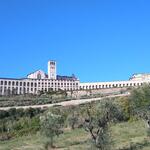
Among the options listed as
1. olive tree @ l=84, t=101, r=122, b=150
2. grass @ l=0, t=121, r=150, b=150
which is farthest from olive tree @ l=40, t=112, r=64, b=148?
olive tree @ l=84, t=101, r=122, b=150

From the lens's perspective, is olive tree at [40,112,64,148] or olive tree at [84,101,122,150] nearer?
olive tree at [84,101,122,150]

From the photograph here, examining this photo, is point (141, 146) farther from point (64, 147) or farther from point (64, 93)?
point (64, 93)

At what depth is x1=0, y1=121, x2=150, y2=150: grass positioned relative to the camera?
4938cm

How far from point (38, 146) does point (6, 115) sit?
128 feet

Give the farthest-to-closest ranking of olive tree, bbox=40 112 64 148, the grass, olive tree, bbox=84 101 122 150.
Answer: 1. olive tree, bbox=40 112 64 148
2. the grass
3. olive tree, bbox=84 101 122 150

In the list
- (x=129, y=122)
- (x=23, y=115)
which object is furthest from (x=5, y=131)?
(x=129, y=122)

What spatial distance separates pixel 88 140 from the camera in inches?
2013

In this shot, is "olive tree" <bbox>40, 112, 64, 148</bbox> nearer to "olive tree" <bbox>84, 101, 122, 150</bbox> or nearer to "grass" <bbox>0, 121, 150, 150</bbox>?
"grass" <bbox>0, 121, 150, 150</bbox>

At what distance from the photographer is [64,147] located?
51438mm

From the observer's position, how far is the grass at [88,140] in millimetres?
49384

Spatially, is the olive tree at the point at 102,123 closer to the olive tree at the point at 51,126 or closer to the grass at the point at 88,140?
the grass at the point at 88,140

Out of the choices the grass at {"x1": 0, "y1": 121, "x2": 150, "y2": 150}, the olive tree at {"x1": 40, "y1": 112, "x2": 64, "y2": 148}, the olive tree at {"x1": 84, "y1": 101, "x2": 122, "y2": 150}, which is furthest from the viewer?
the olive tree at {"x1": 40, "y1": 112, "x2": 64, "y2": 148}

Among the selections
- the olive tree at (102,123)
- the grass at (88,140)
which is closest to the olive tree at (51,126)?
the grass at (88,140)

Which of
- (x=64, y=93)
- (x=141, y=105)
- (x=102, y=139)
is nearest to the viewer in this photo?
(x=102, y=139)
